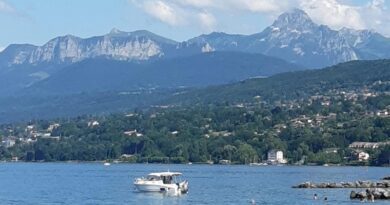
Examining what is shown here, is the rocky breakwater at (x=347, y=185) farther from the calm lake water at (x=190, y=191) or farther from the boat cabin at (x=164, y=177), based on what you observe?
the boat cabin at (x=164, y=177)

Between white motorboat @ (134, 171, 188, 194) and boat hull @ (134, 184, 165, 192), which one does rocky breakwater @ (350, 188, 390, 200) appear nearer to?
white motorboat @ (134, 171, 188, 194)

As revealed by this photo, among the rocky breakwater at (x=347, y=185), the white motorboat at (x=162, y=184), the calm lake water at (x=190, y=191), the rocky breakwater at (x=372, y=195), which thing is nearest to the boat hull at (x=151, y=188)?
the white motorboat at (x=162, y=184)

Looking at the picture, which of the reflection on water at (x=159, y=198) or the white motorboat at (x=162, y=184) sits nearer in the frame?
the reflection on water at (x=159, y=198)

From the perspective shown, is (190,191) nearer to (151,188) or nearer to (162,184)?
(162,184)

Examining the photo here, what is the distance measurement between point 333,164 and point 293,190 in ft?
253

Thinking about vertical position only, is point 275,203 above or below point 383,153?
below

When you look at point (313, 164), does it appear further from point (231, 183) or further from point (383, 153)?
point (231, 183)

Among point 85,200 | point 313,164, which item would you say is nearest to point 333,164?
point 313,164

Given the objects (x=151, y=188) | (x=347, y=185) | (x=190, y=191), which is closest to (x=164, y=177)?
(x=151, y=188)

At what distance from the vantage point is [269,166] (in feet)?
648

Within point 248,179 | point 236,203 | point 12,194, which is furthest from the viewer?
point 248,179

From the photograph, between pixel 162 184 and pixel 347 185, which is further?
pixel 347 185

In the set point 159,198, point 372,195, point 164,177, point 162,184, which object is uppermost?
point 164,177

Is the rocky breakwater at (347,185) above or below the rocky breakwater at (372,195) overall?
above
